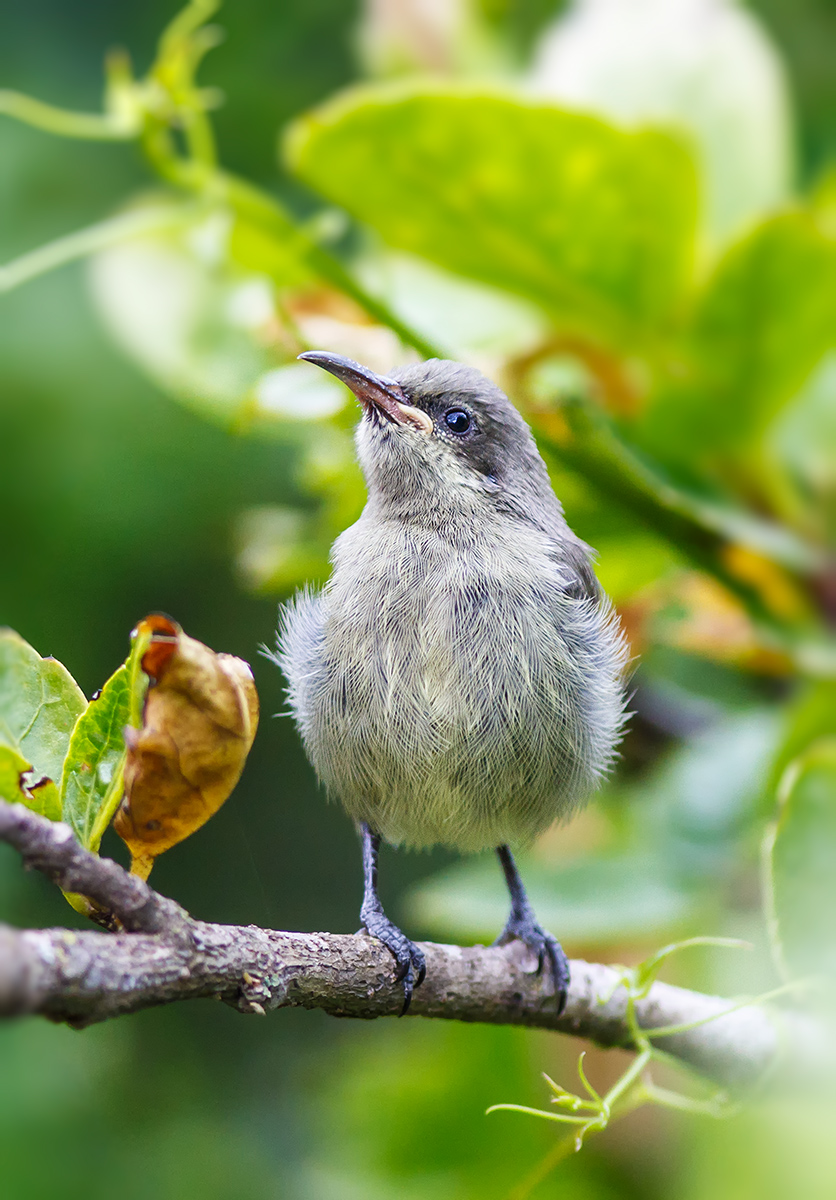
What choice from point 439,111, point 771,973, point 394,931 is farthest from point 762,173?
point 394,931

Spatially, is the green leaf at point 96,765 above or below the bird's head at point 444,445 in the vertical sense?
below

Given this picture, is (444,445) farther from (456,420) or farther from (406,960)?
(406,960)

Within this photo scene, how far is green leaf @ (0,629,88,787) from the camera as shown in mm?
1002

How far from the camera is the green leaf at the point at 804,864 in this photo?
4.65 feet

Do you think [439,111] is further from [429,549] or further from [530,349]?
[429,549]

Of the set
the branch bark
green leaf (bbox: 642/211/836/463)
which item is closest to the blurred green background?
green leaf (bbox: 642/211/836/463)

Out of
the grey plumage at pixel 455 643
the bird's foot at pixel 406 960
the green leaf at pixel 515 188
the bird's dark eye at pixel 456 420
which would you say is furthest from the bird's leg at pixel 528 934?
the green leaf at pixel 515 188

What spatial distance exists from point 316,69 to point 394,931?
2.50 metres

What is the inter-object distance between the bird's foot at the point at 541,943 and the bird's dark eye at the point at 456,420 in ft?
2.75

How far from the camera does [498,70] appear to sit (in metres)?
2.68

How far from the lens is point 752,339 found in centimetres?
191

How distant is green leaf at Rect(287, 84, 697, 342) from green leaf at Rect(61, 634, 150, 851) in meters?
1.09

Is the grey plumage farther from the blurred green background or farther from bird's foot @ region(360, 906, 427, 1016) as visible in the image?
bird's foot @ region(360, 906, 427, 1016)

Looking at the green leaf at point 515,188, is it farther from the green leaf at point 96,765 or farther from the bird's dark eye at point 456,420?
the green leaf at point 96,765
